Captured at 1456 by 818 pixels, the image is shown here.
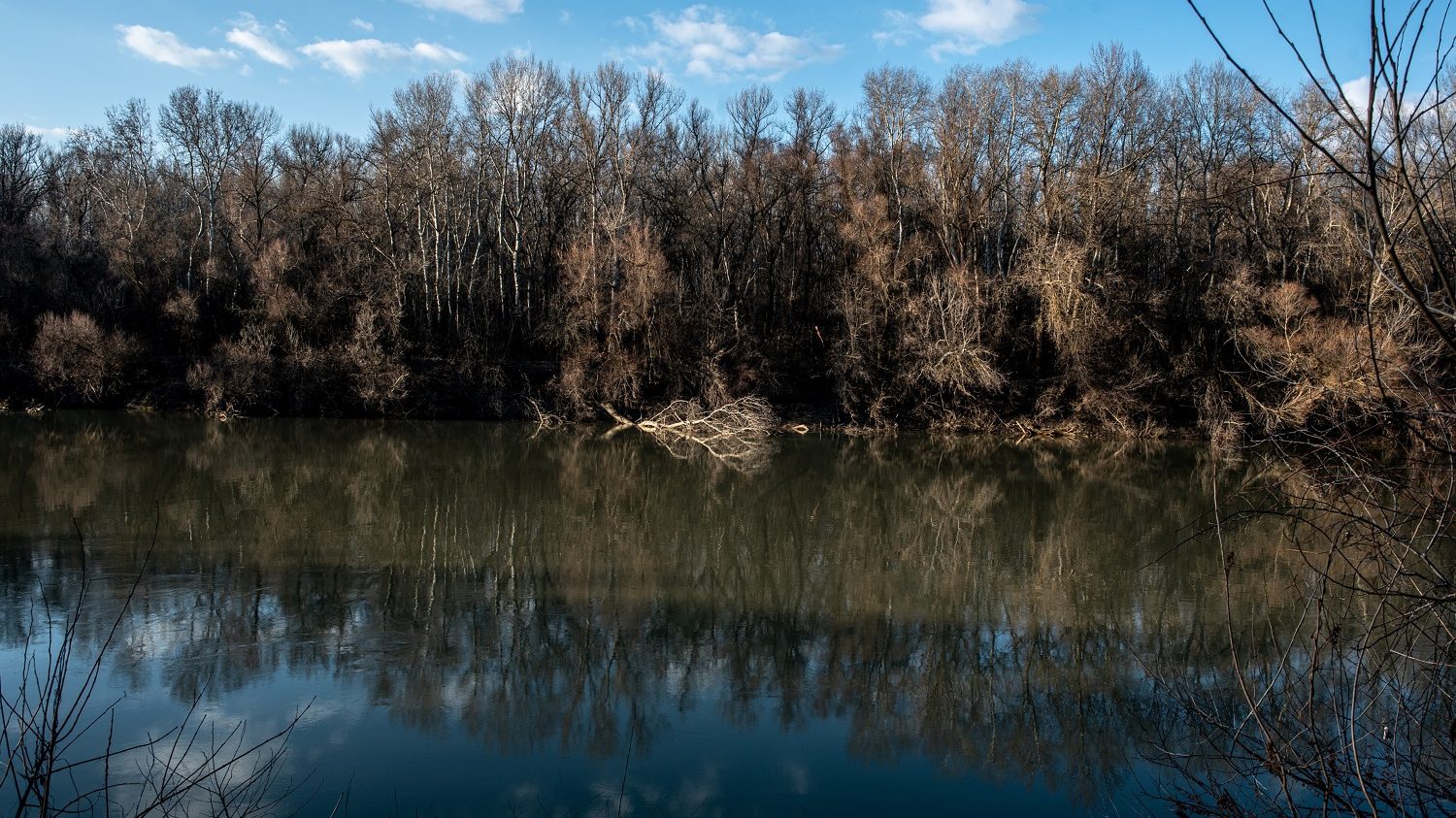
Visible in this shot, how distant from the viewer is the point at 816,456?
21.9m

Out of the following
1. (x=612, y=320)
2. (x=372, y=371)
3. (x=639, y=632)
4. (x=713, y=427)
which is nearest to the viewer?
(x=639, y=632)

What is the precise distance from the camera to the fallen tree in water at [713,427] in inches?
912

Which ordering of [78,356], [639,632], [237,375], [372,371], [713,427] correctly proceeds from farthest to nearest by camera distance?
[372,371], [237,375], [78,356], [713,427], [639,632]

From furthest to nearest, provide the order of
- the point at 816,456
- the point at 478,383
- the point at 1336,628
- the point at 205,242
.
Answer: the point at 205,242 → the point at 478,383 → the point at 816,456 → the point at 1336,628

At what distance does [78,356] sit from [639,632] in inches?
1010

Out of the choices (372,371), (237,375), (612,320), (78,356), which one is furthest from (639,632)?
(78,356)

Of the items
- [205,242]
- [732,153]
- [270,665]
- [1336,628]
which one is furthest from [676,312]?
[1336,628]

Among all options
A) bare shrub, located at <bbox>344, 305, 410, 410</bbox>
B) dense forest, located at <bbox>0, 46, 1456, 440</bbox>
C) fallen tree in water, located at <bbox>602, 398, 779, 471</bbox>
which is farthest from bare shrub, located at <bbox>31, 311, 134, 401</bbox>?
fallen tree in water, located at <bbox>602, 398, 779, 471</bbox>

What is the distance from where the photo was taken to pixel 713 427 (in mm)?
25484

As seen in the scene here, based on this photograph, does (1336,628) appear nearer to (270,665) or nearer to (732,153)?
(270,665)

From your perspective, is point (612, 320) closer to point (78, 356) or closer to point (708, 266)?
point (708, 266)

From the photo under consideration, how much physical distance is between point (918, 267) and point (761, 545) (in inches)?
728

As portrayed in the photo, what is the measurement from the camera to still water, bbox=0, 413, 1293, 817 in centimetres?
598

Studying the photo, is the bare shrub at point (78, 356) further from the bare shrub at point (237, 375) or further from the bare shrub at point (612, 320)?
the bare shrub at point (612, 320)
